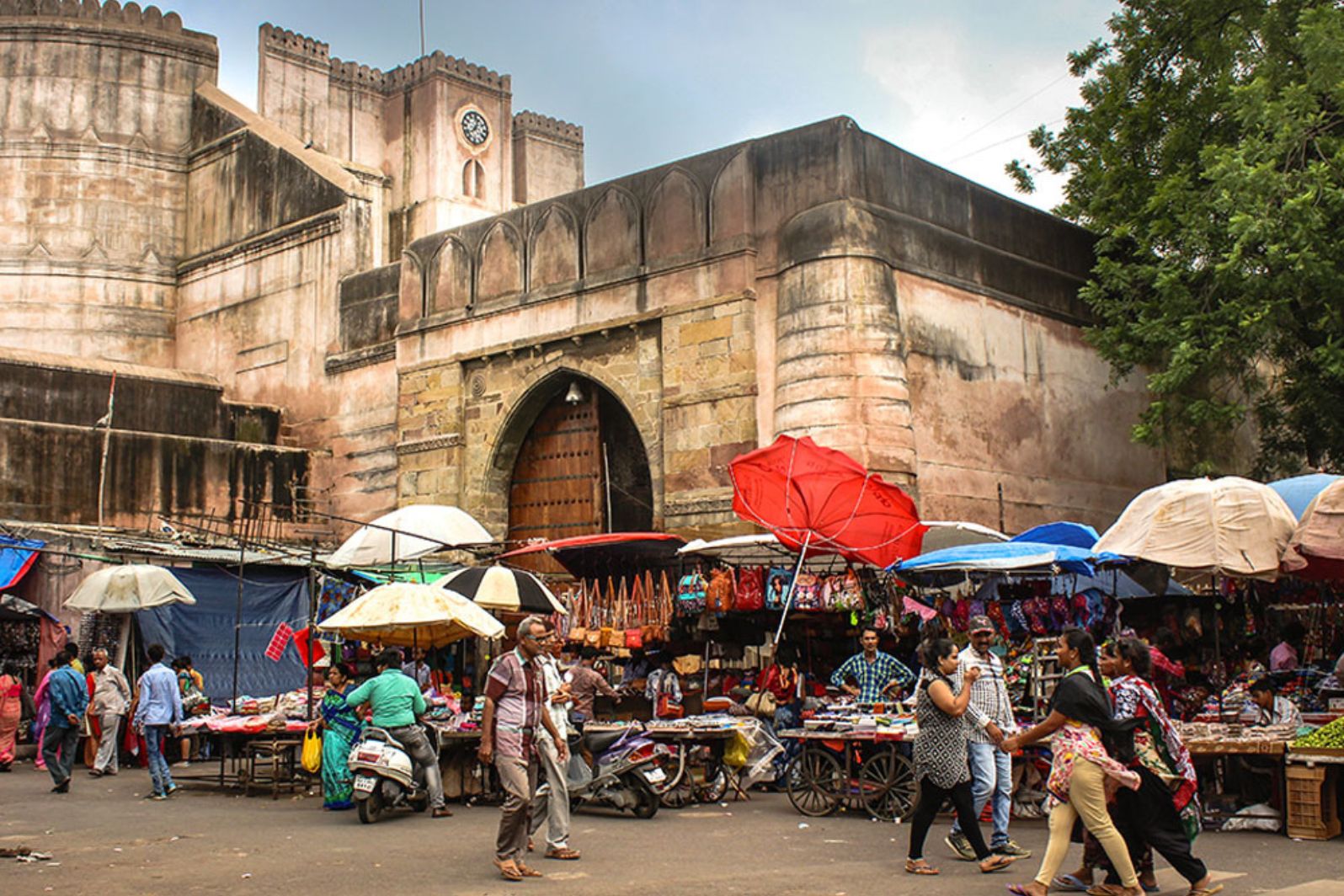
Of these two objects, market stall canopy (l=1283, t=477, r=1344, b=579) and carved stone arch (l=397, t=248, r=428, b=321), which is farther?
carved stone arch (l=397, t=248, r=428, b=321)

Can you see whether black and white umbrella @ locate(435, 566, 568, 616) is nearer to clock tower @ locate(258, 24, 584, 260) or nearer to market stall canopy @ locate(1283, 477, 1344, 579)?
market stall canopy @ locate(1283, 477, 1344, 579)

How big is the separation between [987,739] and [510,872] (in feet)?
9.68

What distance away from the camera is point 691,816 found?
1048cm

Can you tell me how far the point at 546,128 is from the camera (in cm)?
4034

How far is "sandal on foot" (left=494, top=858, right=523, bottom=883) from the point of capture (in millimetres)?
7527

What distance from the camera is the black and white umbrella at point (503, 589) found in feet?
42.7

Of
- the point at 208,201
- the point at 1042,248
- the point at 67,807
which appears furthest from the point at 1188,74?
the point at 208,201

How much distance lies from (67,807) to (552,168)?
1222 inches

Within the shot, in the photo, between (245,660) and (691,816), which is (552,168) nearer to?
(245,660)

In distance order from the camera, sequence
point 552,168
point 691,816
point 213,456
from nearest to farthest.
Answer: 1. point 691,816
2. point 213,456
3. point 552,168

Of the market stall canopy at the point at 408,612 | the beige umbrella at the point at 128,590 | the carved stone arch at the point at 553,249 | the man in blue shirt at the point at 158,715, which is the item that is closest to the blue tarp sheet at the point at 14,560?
the beige umbrella at the point at 128,590

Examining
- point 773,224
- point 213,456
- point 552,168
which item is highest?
point 552,168

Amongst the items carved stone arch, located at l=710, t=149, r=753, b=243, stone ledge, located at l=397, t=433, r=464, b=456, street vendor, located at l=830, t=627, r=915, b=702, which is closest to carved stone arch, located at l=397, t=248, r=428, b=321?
stone ledge, located at l=397, t=433, r=464, b=456

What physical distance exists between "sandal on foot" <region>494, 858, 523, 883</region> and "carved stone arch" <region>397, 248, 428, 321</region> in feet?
41.9
